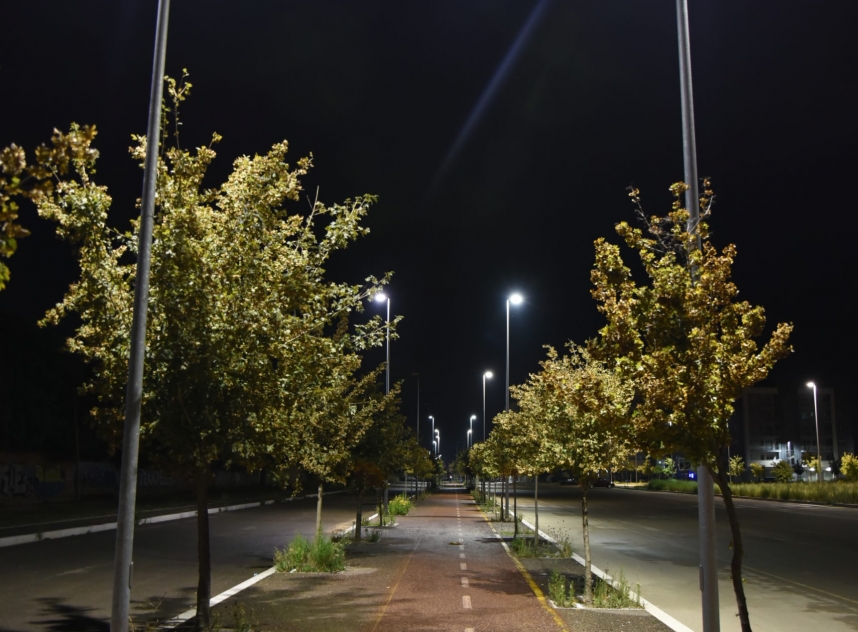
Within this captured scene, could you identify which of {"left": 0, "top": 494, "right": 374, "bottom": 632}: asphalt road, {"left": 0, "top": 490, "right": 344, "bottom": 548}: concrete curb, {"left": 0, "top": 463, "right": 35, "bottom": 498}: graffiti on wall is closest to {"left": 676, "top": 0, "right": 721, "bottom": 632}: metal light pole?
{"left": 0, "top": 494, "right": 374, "bottom": 632}: asphalt road

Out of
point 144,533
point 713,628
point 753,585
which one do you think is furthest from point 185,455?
point 144,533

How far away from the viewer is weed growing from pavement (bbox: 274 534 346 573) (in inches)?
628

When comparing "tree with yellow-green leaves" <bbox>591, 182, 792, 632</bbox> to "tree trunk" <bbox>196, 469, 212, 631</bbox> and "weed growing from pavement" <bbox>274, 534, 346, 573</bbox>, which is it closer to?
"tree trunk" <bbox>196, 469, 212, 631</bbox>

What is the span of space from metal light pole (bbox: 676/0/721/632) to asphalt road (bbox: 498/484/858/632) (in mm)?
4190

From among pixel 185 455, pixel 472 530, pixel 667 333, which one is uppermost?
pixel 667 333

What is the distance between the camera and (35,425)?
40.8m

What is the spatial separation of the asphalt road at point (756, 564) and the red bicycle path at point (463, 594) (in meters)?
2.25

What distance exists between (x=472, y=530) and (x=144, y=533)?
34.3 feet

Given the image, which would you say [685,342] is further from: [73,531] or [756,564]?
[73,531]

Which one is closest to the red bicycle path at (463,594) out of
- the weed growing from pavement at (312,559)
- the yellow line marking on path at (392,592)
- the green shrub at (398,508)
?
the yellow line marking on path at (392,592)

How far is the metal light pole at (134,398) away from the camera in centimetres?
709

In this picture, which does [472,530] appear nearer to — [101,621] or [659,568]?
[659,568]

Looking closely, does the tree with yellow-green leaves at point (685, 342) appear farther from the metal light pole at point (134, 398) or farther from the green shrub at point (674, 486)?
the green shrub at point (674, 486)

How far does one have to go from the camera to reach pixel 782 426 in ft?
484
